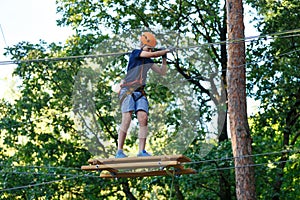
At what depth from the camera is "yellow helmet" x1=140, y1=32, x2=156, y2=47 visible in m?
6.77

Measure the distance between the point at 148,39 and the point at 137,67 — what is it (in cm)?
29

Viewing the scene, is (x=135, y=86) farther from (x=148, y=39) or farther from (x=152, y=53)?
(x=148, y=39)

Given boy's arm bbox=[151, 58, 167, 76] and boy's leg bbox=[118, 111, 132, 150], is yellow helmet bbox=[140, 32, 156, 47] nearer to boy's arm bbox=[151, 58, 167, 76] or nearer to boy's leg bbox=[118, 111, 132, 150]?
boy's arm bbox=[151, 58, 167, 76]

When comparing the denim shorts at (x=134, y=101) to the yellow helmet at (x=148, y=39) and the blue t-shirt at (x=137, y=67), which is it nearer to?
the blue t-shirt at (x=137, y=67)

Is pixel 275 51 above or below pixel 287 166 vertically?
above

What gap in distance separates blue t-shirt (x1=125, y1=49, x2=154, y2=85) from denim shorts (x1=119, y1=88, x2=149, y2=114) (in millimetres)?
138

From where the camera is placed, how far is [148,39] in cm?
677

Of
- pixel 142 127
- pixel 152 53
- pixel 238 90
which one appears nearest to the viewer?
pixel 152 53

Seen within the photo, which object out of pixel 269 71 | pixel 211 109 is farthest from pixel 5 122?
pixel 211 109

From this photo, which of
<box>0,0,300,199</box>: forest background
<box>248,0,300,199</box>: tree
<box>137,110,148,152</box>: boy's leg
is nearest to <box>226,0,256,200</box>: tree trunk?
<box>137,110,148,152</box>: boy's leg

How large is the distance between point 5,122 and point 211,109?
8.56 m

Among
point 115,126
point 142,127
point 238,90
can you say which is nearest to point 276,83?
point 115,126

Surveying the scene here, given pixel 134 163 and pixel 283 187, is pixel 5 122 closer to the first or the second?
pixel 283 187

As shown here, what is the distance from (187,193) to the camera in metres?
15.5
